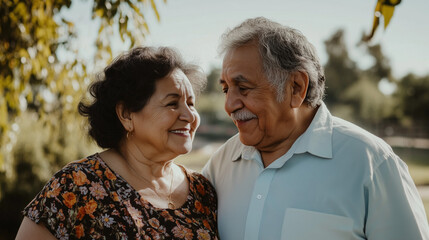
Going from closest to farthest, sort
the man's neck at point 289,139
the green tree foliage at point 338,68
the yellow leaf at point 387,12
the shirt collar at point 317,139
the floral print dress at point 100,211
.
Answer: the yellow leaf at point 387,12 → the floral print dress at point 100,211 → the shirt collar at point 317,139 → the man's neck at point 289,139 → the green tree foliage at point 338,68

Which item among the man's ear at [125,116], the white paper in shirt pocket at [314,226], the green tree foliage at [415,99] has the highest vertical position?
the man's ear at [125,116]

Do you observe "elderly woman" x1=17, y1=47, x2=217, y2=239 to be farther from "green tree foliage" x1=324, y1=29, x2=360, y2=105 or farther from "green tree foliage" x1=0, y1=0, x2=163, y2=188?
"green tree foliage" x1=324, y1=29, x2=360, y2=105

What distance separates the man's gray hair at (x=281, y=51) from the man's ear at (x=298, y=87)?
0.03 m

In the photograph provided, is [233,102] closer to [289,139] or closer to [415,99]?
[289,139]

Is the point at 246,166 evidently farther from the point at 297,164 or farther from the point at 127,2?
the point at 127,2

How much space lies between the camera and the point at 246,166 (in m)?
2.63

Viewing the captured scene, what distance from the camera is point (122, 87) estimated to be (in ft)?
7.92

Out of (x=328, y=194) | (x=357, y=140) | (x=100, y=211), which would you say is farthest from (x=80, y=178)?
(x=357, y=140)

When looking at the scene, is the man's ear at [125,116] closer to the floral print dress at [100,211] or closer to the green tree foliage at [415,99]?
the floral print dress at [100,211]

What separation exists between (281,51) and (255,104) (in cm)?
37

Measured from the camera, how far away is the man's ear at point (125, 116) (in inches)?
97.6

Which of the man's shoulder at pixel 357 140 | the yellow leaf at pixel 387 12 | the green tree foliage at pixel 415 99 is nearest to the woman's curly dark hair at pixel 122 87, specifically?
the man's shoulder at pixel 357 140

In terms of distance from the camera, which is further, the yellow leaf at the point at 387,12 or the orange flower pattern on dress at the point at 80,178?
the orange flower pattern on dress at the point at 80,178

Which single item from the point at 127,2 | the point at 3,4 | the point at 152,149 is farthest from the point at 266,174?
the point at 3,4
